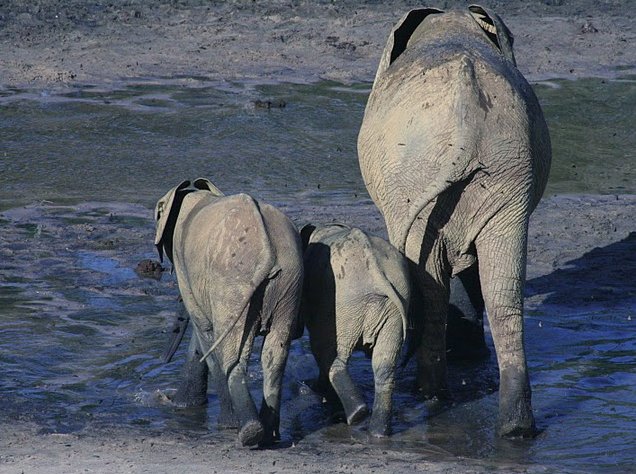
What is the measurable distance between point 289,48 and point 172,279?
758cm

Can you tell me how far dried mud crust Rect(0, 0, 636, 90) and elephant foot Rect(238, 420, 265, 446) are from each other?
9.47 meters

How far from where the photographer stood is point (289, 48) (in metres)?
17.0

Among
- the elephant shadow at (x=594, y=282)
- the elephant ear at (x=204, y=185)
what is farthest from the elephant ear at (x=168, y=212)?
the elephant shadow at (x=594, y=282)

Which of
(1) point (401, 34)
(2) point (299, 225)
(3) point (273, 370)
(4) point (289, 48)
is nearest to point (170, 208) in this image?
(3) point (273, 370)

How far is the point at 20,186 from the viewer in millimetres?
12266

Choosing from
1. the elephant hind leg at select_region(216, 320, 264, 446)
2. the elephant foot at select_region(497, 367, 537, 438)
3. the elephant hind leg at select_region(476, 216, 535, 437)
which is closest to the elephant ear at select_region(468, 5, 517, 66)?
the elephant hind leg at select_region(476, 216, 535, 437)

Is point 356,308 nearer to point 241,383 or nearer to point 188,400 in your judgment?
point 241,383

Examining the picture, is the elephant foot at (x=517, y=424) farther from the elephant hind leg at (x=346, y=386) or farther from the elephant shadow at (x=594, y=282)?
the elephant shadow at (x=594, y=282)

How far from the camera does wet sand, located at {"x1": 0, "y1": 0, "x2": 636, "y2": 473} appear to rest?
11.6 m

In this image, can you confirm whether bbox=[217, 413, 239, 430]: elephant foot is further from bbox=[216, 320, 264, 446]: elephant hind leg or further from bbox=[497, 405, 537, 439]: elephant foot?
bbox=[497, 405, 537, 439]: elephant foot

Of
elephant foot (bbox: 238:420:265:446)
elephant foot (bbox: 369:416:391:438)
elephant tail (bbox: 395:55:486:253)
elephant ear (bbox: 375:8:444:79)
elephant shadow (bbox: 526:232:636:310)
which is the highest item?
elephant ear (bbox: 375:8:444:79)

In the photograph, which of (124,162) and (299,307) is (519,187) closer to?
(299,307)

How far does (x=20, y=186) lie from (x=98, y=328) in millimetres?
3802

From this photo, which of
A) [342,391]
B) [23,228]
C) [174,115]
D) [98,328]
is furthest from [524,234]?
[174,115]
